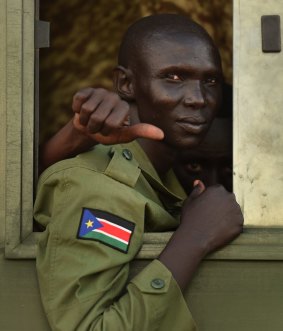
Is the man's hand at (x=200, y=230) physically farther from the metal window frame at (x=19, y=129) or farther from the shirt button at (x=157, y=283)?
the metal window frame at (x=19, y=129)

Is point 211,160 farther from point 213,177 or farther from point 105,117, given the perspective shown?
point 105,117

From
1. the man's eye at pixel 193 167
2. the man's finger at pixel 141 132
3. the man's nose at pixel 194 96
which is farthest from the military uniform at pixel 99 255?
the man's eye at pixel 193 167

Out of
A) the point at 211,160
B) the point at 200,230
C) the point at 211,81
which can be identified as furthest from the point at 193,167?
the point at 200,230

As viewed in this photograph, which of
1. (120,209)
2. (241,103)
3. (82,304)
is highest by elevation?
(241,103)

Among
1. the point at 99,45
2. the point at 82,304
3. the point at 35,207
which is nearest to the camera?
the point at 82,304

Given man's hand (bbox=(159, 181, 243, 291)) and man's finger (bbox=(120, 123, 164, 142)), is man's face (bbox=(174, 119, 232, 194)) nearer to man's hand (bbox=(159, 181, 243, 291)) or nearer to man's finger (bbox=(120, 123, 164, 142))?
man's hand (bbox=(159, 181, 243, 291))

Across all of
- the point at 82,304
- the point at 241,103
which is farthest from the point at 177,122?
the point at 82,304

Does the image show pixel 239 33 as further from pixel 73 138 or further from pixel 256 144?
pixel 73 138

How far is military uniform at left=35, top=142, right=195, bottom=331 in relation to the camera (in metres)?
2.28

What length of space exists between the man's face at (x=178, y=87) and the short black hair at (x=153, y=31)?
0.02 m

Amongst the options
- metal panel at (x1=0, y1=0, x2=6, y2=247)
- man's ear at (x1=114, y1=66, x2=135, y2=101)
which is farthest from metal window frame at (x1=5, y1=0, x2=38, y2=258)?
man's ear at (x1=114, y1=66, x2=135, y2=101)

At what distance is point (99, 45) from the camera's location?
10.4ft

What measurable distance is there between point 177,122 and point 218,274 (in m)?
0.38

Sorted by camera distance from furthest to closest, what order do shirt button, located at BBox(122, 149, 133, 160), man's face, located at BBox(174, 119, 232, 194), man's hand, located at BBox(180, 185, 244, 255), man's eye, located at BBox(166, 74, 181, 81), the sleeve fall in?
man's face, located at BBox(174, 119, 232, 194) < man's eye, located at BBox(166, 74, 181, 81) < shirt button, located at BBox(122, 149, 133, 160) < man's hand, located at BBox(180, 185, 244, 255) < the sleeve
